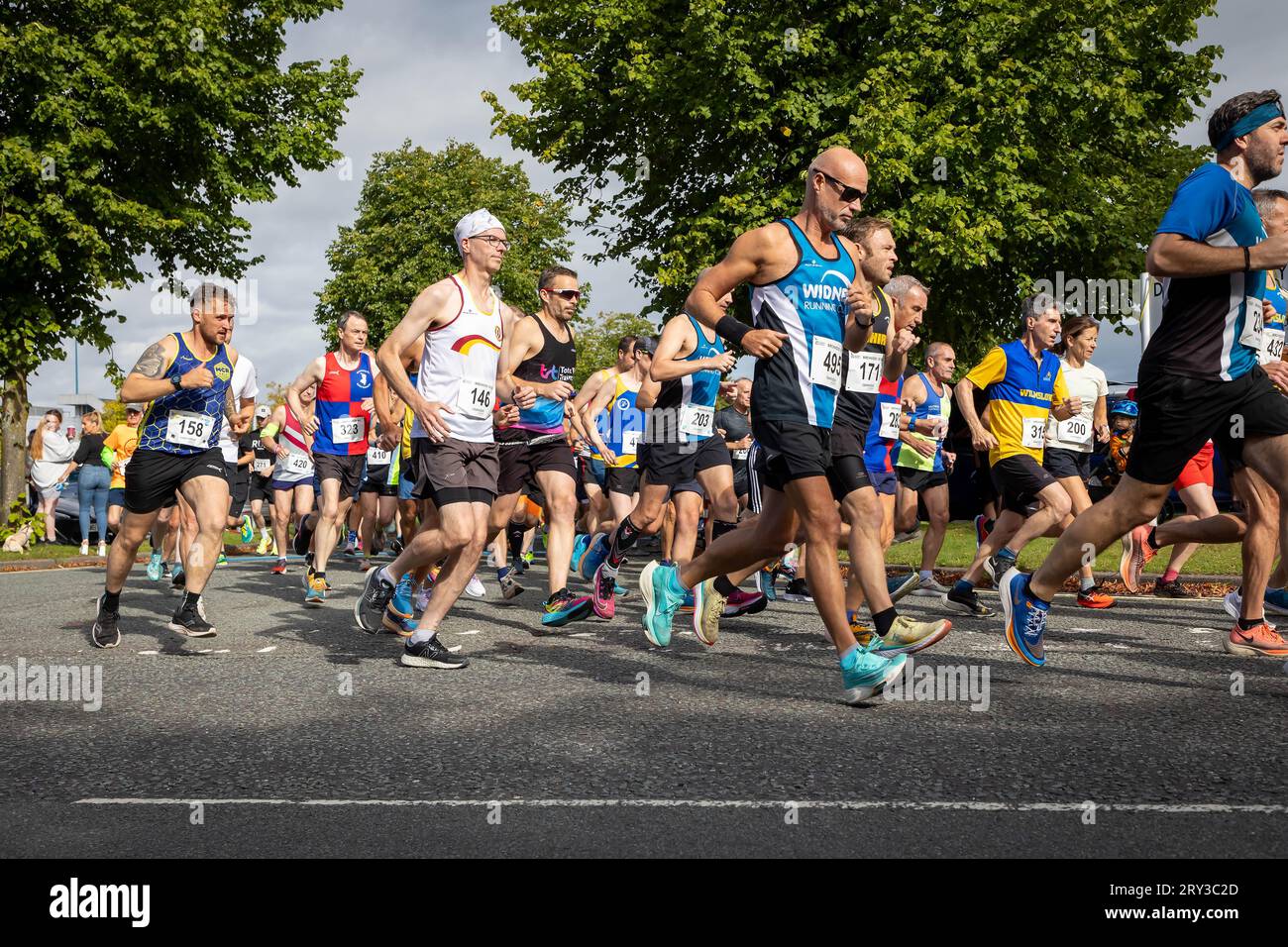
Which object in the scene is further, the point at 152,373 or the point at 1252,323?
the point at 152,373

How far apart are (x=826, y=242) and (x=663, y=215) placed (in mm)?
19388

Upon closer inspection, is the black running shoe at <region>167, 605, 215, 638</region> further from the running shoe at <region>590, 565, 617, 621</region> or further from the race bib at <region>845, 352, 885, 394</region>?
the race bib at <region>845, 352, 885, 394</region>

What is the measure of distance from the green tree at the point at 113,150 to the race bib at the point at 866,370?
16.8 m

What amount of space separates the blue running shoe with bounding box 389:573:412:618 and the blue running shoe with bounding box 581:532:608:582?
1.56 m

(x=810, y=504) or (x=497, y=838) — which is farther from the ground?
(x=810, y=504)

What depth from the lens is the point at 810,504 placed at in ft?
16.5

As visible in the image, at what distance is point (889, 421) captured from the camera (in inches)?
330

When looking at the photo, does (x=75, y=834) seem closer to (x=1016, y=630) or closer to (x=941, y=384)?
(x=1016, y=630)

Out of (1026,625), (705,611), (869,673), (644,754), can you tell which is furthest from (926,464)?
(644,754)

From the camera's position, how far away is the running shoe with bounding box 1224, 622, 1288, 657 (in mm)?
6098

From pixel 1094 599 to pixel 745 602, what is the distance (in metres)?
2.77

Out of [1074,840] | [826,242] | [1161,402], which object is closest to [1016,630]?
[1161,402]

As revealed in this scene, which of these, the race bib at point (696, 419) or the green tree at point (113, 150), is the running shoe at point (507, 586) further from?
the green tree at point (113, 150)

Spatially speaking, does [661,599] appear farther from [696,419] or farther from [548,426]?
[696,419]
